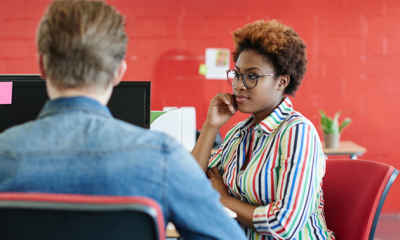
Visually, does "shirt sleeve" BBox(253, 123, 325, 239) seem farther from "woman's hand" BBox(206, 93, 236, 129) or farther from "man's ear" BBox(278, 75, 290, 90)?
"woman's hand" BBox(206, 93, 236, 129)

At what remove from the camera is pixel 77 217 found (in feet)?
1.82

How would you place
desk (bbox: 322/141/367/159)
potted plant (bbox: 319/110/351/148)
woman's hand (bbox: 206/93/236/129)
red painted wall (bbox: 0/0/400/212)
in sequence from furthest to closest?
red painted wall (bbox: 0/0/400/212), potted plant (bbox: 319/110/351/148), desk (bbox: 322/141/367/159), woman's hand (bbox: 206/93/236/129)

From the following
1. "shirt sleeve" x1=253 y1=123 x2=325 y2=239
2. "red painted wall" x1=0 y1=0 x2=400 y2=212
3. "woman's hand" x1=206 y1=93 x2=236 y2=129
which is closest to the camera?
"shirt sleeve" x1=253 y1=123 x2=325 y2=239

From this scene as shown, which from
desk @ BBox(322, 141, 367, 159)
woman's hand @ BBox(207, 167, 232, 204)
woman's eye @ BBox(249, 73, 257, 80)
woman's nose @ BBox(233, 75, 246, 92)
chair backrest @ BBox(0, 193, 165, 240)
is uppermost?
woman's eye @ BBox(249, 73, 257, 80)

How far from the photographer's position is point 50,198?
1.75 ft

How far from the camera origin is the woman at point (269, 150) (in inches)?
46.9

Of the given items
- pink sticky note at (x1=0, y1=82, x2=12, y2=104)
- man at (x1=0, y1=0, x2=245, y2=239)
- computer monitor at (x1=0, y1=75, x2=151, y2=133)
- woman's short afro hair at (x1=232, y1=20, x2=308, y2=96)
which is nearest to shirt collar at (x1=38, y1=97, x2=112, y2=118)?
man at (x1=0, y1=0, x2=245, y2=239)

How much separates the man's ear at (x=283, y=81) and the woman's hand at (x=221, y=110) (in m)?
0.26

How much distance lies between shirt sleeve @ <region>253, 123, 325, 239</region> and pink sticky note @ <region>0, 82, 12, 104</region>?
3.33ft

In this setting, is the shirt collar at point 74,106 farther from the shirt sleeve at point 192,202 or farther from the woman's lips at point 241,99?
the woman's lips at point 241,99

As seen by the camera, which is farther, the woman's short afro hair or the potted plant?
the potted plant

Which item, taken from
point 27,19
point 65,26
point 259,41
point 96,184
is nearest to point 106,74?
point 65,26

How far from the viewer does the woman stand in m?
1.19

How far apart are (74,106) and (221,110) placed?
110 cm
